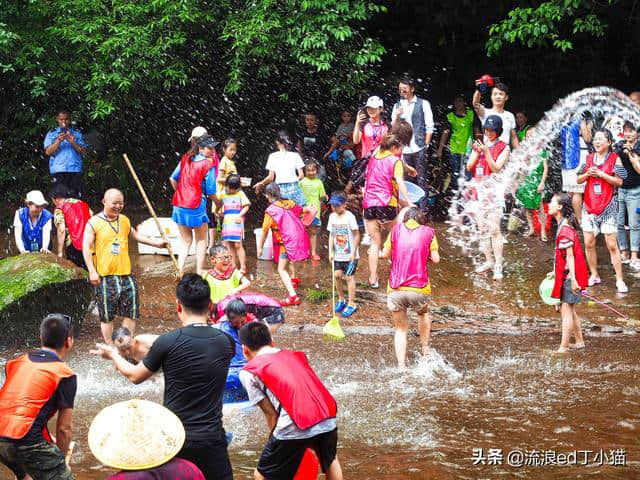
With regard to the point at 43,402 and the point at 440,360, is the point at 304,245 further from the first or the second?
the point at 43,402

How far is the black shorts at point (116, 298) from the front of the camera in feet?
29.8

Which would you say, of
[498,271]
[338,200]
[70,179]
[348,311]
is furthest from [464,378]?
[70,179]

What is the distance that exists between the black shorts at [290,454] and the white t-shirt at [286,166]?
7.34 metres

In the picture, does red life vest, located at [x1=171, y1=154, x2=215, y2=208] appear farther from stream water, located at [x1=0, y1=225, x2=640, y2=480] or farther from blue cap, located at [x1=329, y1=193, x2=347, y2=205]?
blue cap, located at [x1=329, y1=193, x2=347, y2=205]

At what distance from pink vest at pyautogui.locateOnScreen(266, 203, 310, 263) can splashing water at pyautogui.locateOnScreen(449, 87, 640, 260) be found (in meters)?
2.52

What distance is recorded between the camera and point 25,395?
17.0 feet

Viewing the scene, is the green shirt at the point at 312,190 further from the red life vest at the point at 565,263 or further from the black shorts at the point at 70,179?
the red life vest at the point at 565,263

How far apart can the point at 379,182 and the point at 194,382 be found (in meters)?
6.12

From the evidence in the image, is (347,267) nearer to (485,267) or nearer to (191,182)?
(485,267)

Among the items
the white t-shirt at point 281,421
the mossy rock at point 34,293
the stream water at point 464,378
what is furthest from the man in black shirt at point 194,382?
the mossy rock at point 34,293

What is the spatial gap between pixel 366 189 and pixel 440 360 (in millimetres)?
2597

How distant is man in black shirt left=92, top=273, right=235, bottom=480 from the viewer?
501 cm

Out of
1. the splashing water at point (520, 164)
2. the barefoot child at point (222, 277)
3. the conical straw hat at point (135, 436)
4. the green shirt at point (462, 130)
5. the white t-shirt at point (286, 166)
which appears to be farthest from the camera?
the green shirt at point (462, 130)

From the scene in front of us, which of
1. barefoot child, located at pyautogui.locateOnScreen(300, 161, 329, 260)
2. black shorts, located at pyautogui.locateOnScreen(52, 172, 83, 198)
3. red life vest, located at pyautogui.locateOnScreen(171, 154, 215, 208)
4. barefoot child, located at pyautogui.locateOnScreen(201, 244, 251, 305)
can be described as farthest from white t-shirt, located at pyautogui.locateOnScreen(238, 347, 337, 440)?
black shorts, located at pyautogui.locateOnScreen(52, 172, 83, 198)
